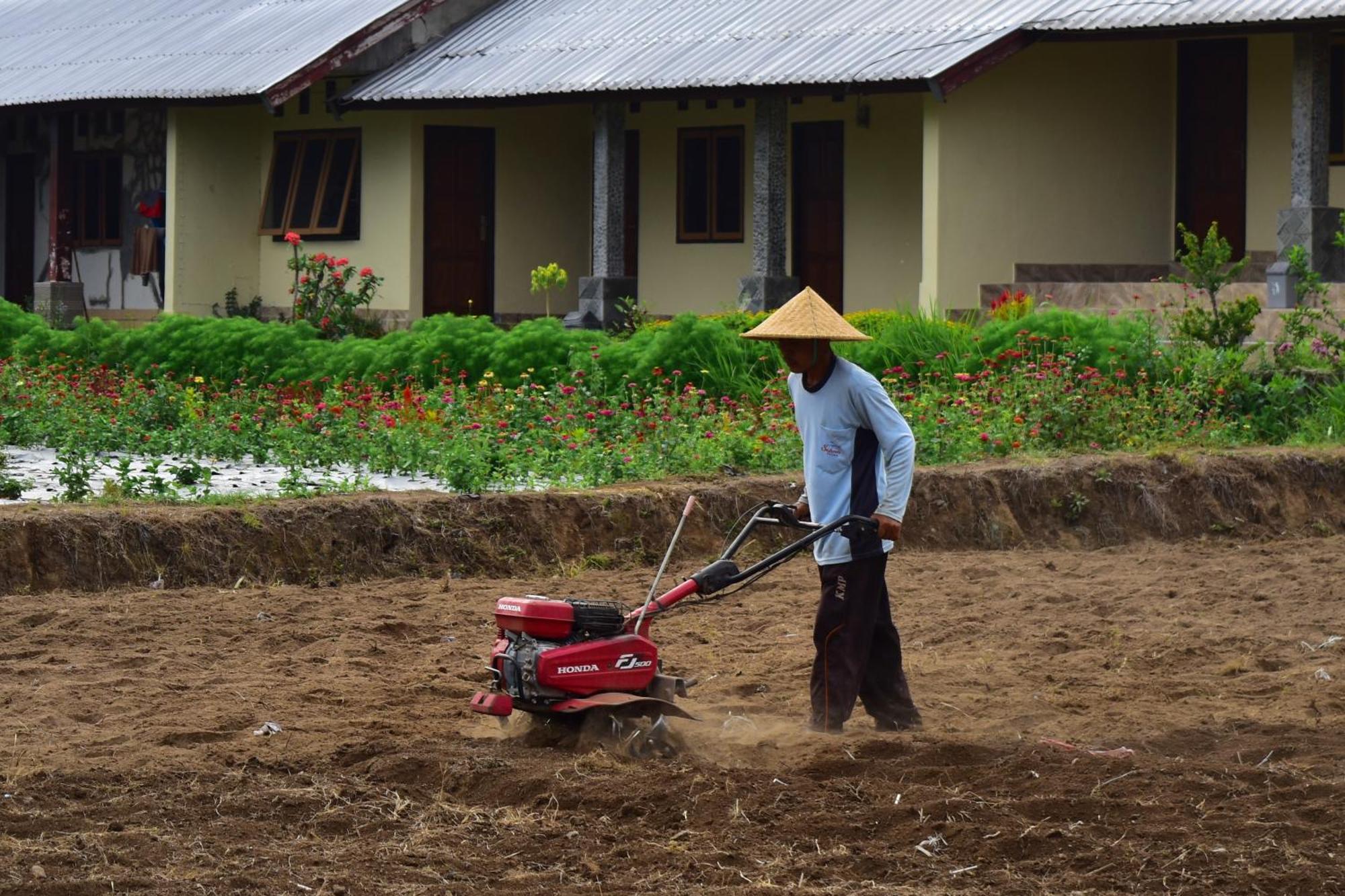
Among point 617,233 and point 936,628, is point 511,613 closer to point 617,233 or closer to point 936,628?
point 936,628

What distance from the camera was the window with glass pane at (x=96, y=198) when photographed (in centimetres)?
2800

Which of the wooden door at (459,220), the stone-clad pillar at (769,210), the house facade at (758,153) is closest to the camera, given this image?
the house facade at (758,153)

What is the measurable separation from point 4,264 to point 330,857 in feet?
90.3

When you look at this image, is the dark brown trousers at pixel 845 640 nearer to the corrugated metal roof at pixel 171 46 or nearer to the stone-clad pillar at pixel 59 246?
the corrugated metal roof at pixel 171 46

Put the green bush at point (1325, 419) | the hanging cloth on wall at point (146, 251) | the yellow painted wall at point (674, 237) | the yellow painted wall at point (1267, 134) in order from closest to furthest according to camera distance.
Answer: the green bush at point (1325, 419)
the yellow painted wall at point (1267, 134)
the yellow painted wall at point (674, 237)
the hanging cloth on wall at point (146, 251)

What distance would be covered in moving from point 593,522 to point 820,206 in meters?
12.2

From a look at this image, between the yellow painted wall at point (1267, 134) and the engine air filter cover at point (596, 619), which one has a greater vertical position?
the yellow painted wall at point (1267, 134)

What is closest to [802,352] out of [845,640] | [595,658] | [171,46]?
[845,640]

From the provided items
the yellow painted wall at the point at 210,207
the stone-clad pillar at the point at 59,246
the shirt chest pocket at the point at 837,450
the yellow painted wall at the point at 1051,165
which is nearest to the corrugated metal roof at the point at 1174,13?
the yellow painted wall at the point at 1051,165

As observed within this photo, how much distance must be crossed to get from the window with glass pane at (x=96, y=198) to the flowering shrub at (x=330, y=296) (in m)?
5.73

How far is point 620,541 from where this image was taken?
1154 centimetres

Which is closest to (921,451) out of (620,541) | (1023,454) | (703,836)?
(1023,454)

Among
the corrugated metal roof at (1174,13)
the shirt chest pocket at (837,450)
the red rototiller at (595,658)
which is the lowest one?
the red rototiller at (595,658)

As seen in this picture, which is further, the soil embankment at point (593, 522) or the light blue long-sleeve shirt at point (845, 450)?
the soil embankment at point (593, 522)
